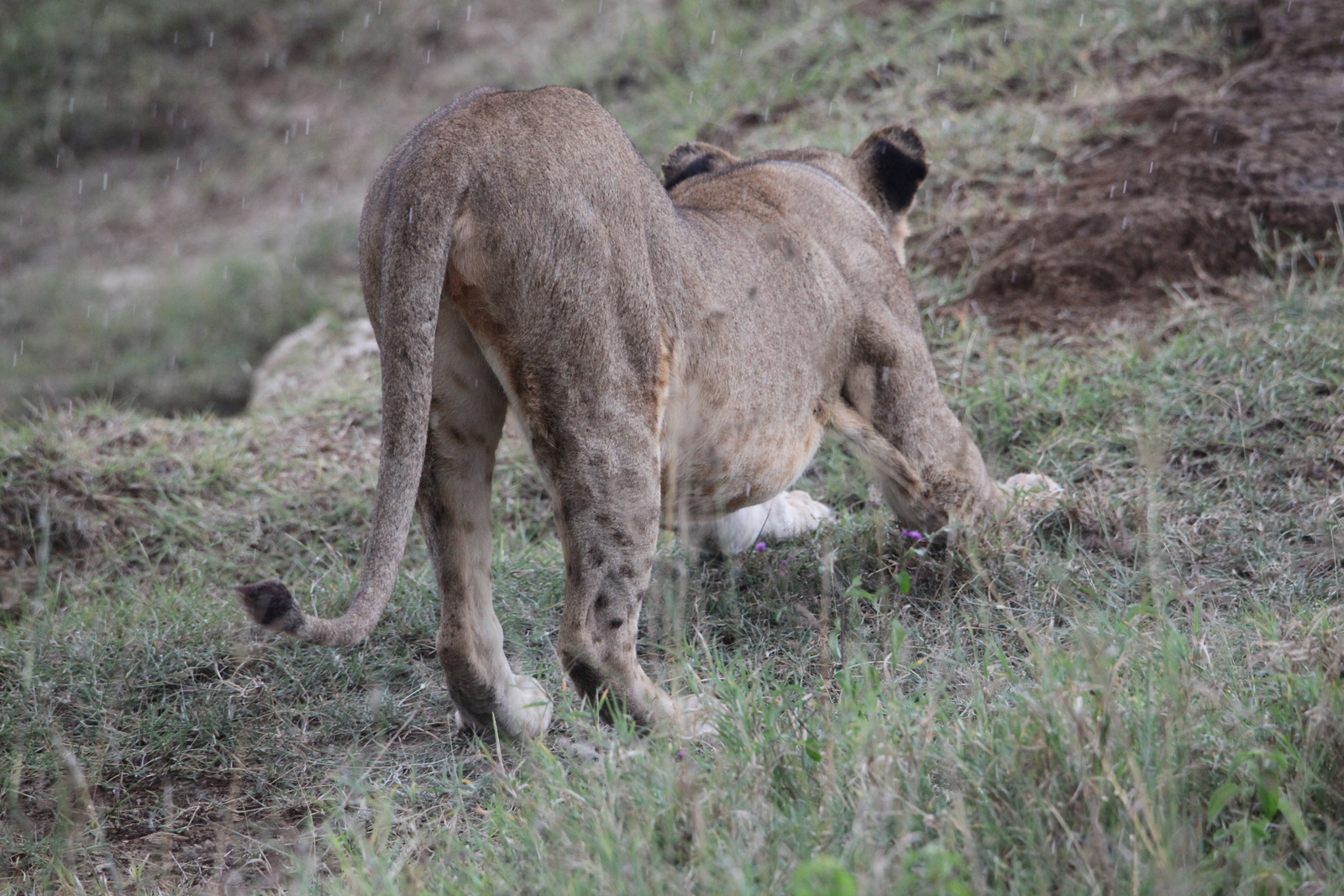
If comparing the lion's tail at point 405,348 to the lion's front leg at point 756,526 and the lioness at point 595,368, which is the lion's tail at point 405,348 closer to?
the lioness at point 595,368

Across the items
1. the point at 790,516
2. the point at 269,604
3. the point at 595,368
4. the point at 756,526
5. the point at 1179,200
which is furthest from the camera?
the point at 1179,200

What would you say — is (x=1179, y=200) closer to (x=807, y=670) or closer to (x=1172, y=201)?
(x=1172, y=201)

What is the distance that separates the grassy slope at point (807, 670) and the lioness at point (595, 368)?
269 mm

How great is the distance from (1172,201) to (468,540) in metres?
3.68

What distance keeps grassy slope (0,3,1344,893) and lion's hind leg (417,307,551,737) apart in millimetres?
148

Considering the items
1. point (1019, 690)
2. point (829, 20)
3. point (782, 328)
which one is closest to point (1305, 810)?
point (1019, 690)

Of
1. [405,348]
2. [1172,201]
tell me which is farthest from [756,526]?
[1172,201]

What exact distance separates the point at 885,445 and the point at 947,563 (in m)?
0.38

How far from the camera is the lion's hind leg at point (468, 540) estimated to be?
2.86 meters

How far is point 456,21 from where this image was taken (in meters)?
A: 10.9

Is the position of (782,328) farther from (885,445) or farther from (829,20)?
(829,20)

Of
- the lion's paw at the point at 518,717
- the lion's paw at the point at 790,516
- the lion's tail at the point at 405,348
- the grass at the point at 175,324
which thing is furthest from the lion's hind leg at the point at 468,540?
the grass at the point at 175,324

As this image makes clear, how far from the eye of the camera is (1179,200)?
5.18m

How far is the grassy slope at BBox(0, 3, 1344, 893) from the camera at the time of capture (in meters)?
1.97
